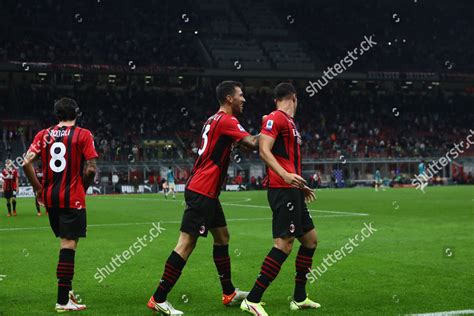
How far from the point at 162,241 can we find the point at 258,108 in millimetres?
50686

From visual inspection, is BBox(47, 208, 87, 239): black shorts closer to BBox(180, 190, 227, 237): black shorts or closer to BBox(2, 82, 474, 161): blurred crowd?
BBox(180, 190, 227, 237): black shorts

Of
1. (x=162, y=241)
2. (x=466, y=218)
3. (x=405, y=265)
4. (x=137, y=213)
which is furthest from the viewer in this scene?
(x=137, y=213)

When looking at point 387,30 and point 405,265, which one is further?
point 387,30

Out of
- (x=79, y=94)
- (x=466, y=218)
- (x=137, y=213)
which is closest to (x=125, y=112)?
(x=79, y=94)

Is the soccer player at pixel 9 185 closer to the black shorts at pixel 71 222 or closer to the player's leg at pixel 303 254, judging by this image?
the black shorts at pixel 71 222

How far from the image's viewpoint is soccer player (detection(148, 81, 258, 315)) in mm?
7613

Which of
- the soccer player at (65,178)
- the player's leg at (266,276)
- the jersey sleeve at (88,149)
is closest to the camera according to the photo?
the player's leg at (266,276)

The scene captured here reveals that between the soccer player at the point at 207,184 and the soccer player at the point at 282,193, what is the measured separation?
290 millimetres

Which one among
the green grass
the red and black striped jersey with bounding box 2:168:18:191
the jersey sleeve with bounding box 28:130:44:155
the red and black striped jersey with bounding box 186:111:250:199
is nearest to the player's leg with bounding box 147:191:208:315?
the red and black striped jersey with bounding box 186:111:250:199

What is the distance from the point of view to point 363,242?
14703 mm

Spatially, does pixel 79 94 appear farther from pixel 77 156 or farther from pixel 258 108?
pixel 77 156

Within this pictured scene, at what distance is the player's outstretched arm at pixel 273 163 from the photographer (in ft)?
24.2

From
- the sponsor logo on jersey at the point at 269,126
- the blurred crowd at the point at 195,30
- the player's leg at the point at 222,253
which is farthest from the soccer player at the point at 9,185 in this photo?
the blurred crowd at the point at 195,30

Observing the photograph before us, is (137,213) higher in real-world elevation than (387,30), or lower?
lower
